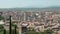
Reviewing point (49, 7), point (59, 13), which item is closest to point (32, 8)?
point (49, 7)

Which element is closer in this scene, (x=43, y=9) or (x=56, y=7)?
(x=56, y=7)

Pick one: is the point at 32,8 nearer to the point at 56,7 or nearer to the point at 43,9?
the point at 43,9

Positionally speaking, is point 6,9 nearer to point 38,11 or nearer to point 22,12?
point 22,12

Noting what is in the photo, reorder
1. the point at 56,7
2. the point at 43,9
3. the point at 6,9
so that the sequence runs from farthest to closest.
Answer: the point at 43,9 → the point at 56,7 → the point at 6,9

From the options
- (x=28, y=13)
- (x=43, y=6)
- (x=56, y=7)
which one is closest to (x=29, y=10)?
(x=28, y=13)

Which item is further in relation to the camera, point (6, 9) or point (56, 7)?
point (56, 7)

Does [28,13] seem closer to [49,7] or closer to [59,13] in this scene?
[49,7]

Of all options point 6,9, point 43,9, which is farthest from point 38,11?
point 6,9

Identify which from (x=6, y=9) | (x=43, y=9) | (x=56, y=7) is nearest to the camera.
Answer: (x=6, y=9)
